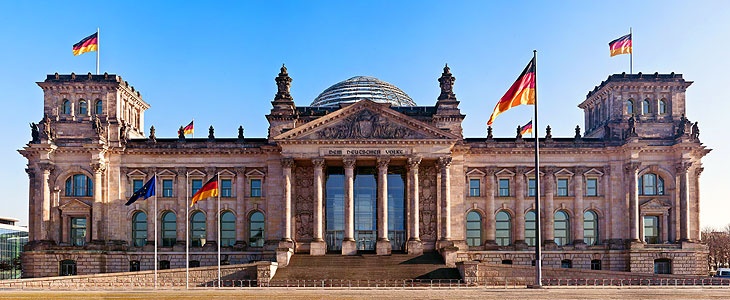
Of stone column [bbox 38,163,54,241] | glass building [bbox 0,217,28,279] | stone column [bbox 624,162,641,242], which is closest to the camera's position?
stone column [bbox 38,163,54,241]

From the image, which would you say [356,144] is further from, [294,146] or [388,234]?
[388,234]

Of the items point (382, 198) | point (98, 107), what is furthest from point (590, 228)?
point (98, 107)

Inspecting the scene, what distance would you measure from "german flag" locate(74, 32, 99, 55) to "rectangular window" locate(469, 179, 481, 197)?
3922cm

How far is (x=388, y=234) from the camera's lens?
2734 inches

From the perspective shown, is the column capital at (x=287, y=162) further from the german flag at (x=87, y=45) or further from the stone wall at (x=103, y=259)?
the german flag at (x=87, y=45)

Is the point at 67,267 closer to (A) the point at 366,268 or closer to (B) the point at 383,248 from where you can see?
(A) the point at 366,268

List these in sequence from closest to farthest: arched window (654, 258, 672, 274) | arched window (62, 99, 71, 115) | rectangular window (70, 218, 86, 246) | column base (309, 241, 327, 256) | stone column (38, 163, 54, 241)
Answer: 1. column base (309, 241, 327, 256)
2. stone column (38, 163, 54, 241)
3. arched window (654, 258, 672, 274)
4. rectangular window (70, 218, 86, 246)
5. arched window (62, 99, 71, 115)

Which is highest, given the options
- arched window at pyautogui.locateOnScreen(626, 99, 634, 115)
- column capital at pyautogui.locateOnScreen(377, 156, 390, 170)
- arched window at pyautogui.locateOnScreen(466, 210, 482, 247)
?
arched window at pyautogui.locateOnScreen(626, 99, 634, 115)

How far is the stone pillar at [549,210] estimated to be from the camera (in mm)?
69250

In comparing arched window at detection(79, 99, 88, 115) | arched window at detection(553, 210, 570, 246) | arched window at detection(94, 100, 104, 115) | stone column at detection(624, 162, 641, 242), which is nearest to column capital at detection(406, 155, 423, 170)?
arched window at detection(553, 210, 570, 246)

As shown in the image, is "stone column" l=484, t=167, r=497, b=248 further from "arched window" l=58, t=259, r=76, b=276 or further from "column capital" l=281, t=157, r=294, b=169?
"arched window" l=58, t=259, r=76, b=276

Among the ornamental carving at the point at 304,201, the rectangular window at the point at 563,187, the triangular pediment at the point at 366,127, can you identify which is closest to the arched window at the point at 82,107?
the triangular pediment at the point at 366,127

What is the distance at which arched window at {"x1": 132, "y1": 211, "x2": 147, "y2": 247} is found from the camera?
6994cm

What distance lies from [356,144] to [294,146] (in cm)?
582
